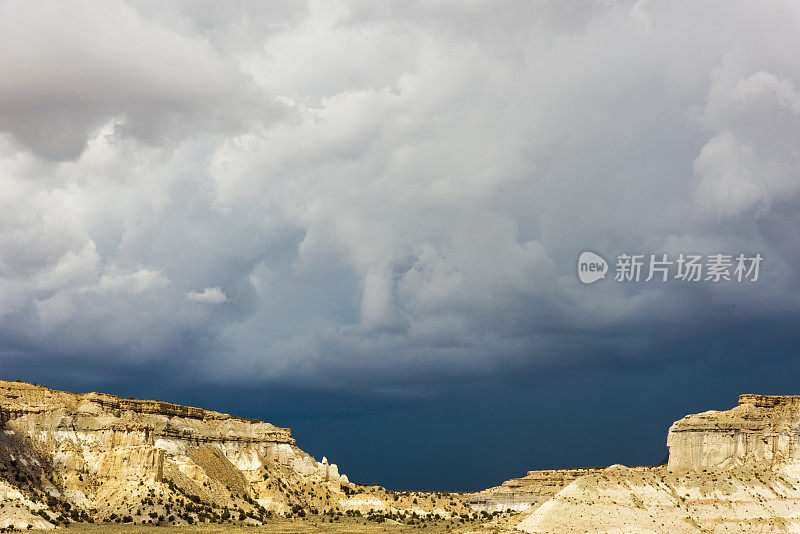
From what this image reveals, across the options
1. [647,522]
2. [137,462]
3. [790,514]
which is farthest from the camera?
[137,462]

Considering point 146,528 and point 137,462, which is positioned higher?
point 137,462

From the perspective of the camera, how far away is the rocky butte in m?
134

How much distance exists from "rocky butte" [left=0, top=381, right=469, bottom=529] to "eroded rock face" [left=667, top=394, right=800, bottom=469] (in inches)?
1678

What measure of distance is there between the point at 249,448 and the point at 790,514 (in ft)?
315

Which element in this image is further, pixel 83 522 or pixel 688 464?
pixel 688 464

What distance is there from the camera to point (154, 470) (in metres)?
143

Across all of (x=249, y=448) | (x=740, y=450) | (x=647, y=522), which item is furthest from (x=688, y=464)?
(x=249, y=448)

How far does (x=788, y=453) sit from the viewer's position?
163000mm

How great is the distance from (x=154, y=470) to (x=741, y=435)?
331 ft

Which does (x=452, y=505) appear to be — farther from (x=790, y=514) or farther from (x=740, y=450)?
(x=790, y=514)

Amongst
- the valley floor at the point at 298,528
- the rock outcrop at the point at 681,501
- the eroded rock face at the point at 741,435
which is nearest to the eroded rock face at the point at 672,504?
the rock outcrop at the point at 681,501

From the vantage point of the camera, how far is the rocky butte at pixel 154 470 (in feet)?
441

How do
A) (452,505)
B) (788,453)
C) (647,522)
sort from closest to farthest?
(647,522) → (788,453) → (452,505)

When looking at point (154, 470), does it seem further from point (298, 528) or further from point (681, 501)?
point (681, 501)
